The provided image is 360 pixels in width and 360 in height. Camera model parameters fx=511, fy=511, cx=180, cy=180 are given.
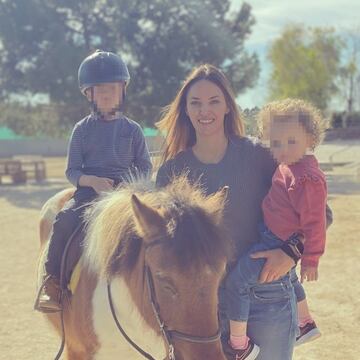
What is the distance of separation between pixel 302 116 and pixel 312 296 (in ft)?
13.4

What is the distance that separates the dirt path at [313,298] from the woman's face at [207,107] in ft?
9.18

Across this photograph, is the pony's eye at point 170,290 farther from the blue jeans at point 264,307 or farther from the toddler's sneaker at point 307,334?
the toddler's sneaker at point 307,334

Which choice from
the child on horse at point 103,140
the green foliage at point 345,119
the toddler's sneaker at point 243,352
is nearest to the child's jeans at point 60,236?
the child on horse at point 103,140

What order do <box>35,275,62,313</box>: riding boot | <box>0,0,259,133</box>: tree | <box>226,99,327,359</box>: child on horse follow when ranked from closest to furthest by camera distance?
1. <box>226,99,327,359</box>: child on horse
2. <box>35,275,62,313</box>: riding boot
3. <box>0,0,259,133</box>: tree

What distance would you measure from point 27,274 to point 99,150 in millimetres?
4586

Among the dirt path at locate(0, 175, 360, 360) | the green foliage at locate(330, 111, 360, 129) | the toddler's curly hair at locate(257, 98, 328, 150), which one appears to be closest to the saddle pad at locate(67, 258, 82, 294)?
the toddler's curly hair at locate(257, 98, 328, 150)

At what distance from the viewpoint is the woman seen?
239cm

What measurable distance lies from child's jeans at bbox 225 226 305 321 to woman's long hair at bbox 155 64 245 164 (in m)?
0.60

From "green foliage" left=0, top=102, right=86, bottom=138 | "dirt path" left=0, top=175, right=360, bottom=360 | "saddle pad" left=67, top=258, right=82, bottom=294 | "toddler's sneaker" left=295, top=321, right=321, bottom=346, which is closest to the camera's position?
"toddler's sneaker" left=295, top=321, right=321, bottom=346

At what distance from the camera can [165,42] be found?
21.0 metres

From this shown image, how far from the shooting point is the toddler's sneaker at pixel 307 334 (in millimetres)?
2686

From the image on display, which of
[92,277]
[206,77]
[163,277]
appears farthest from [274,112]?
[92,277]

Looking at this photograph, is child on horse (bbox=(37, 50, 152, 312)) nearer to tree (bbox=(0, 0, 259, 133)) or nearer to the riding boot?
the riding boot

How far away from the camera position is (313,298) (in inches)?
231
